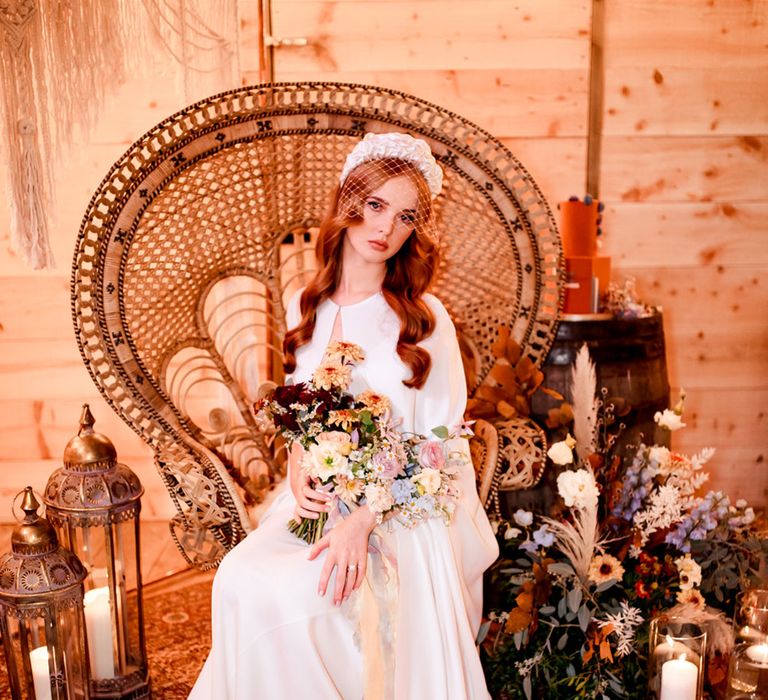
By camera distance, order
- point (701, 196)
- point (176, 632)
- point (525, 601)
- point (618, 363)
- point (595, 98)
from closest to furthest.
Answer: point (525, 601)
point (618, 363)
point (176, 632)
point (595, 98)
point (701, 196)

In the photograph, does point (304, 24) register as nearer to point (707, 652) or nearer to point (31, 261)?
point (31, 261)

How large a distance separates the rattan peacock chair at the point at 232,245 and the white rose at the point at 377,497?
0.48 m

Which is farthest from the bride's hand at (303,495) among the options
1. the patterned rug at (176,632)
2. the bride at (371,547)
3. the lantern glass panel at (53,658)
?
the patterned rug at (176,632)

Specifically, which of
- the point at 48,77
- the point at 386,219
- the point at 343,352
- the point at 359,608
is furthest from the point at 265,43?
the point at 359,608

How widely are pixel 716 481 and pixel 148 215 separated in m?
2.38

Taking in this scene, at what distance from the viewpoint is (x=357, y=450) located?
5.45ft

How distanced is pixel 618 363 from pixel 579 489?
527 mm

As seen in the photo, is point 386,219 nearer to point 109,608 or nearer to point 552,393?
point 552,393

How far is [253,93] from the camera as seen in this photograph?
2162 mm

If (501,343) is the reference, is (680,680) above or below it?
below

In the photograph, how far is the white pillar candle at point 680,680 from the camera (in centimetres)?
181

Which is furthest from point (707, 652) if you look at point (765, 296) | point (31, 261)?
point (31, 261)

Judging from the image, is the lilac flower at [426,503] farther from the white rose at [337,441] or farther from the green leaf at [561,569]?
the green leaf at [561,569]

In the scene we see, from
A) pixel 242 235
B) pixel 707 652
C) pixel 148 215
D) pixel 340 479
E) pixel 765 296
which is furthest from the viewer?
pixel 765 296
